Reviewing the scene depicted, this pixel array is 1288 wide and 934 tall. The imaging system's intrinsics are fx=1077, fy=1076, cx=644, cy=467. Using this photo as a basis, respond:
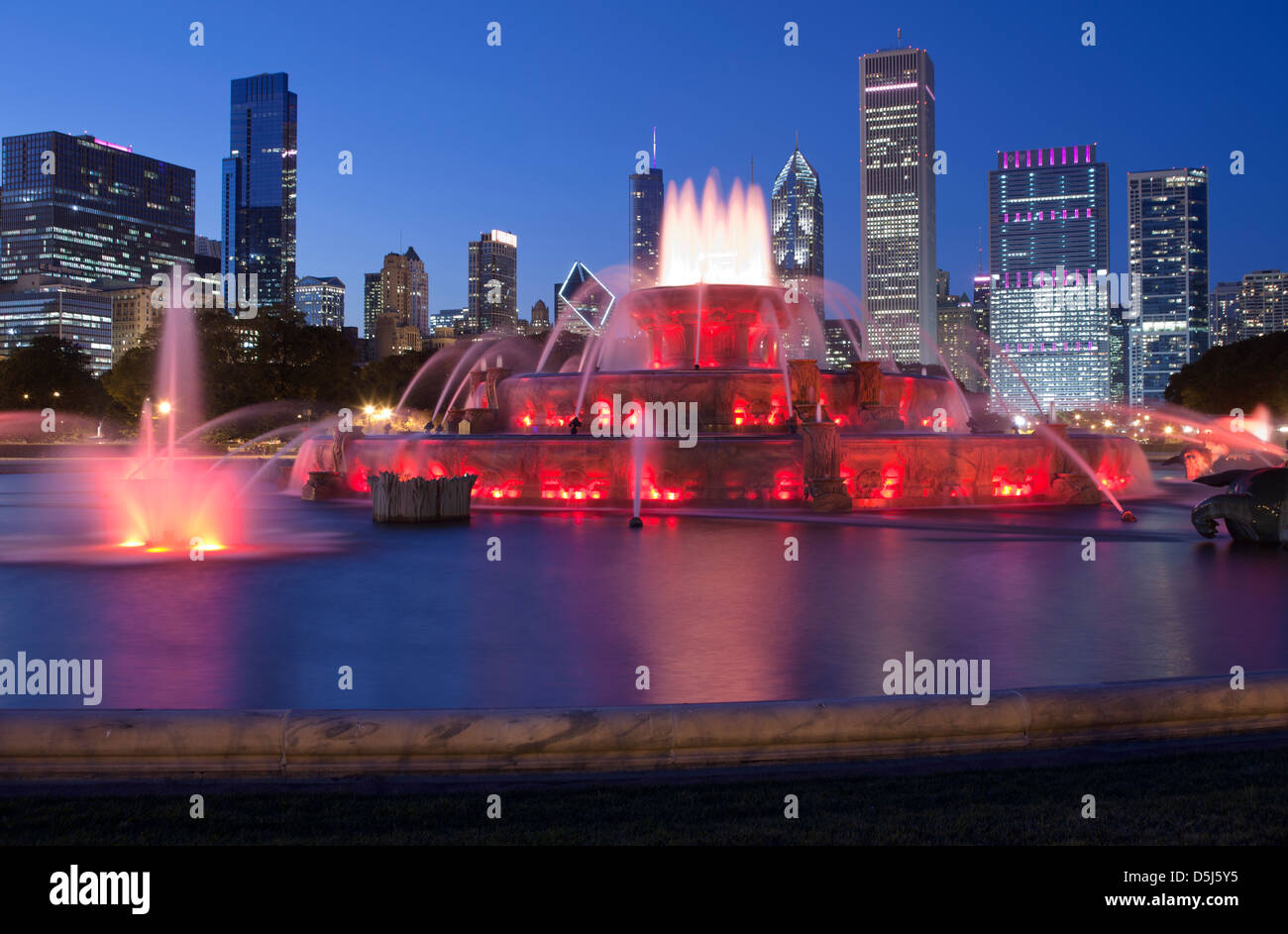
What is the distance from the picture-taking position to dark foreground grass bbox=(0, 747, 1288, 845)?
4.71m

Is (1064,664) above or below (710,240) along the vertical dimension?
below

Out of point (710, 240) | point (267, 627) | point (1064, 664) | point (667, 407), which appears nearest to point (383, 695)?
point (267, 627)

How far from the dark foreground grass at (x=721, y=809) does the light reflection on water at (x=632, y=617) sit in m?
1.59

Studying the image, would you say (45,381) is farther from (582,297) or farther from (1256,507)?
(1256,507)

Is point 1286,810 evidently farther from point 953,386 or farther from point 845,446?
point 953,386

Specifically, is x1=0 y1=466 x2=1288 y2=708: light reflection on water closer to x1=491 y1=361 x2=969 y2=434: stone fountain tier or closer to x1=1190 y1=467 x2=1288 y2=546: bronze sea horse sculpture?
x1=1190 y1=467 x2=1288 y2=546: bronze sea horse sculpture

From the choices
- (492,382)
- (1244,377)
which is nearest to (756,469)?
(492,382)

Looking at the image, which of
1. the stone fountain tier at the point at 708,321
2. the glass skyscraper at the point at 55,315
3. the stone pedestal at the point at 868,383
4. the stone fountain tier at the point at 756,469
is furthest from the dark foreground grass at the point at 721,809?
the glass skyscraper at the point at 55,315

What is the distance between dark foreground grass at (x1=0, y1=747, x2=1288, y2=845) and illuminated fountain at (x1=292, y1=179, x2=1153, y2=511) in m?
17.7

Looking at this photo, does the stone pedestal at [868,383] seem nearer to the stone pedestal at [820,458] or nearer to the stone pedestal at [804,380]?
the stone pedestal at [804,380]

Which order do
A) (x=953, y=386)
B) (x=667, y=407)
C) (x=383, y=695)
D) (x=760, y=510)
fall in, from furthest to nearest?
(x=953, y=386) < (x=667, y=407) < (x=760, y=510) < (x=383, y=695)
